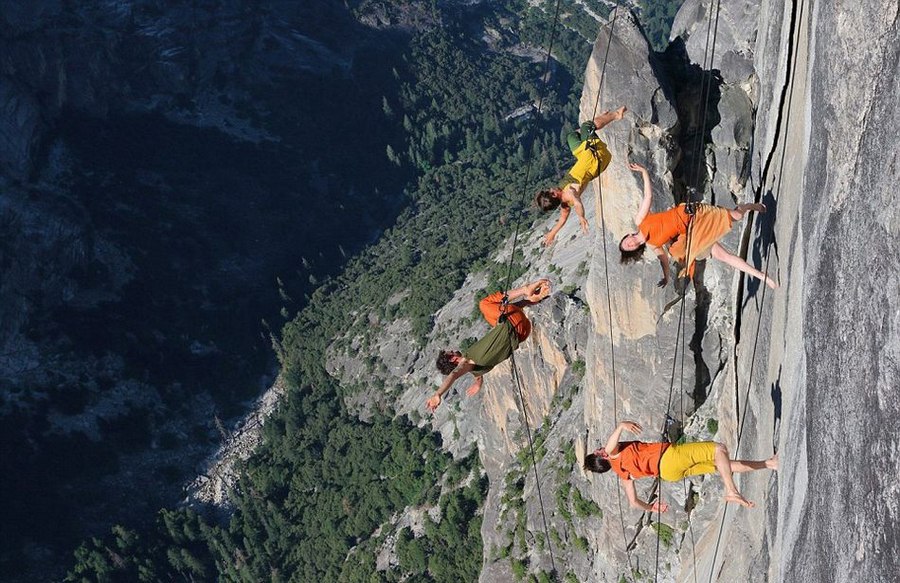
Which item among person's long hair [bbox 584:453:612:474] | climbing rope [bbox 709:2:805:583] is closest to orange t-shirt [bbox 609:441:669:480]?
person's long hair [bbox 584:453:612:474]

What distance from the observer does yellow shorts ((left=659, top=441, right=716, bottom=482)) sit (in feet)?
40.0

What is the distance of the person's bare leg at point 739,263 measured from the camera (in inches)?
475

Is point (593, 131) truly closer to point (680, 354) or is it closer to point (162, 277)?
point (680, 354)

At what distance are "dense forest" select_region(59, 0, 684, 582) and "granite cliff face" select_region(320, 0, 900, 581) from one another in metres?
5.90

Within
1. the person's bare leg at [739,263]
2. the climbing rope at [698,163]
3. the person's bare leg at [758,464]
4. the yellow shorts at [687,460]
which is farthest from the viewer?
the climbing rope at [698,163]

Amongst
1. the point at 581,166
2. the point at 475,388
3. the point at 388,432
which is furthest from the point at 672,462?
the point at 388,432

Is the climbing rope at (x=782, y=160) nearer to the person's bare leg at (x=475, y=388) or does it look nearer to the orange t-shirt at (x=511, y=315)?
the orange t-shirt at (x=511, y=315)

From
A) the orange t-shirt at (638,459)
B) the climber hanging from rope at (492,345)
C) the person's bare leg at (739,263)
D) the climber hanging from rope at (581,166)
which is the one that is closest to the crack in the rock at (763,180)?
the person's bare leg at (739,263)

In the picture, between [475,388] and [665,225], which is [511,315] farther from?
[665,225]

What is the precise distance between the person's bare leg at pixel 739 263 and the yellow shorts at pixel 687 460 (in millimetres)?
2492

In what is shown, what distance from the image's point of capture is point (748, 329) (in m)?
16.5

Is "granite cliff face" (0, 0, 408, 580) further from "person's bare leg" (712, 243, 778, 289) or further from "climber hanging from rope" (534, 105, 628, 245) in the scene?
"person's bare leg" (712, 243, 778, 289)

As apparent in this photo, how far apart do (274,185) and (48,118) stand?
78.4 feet

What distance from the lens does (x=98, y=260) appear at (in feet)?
263
